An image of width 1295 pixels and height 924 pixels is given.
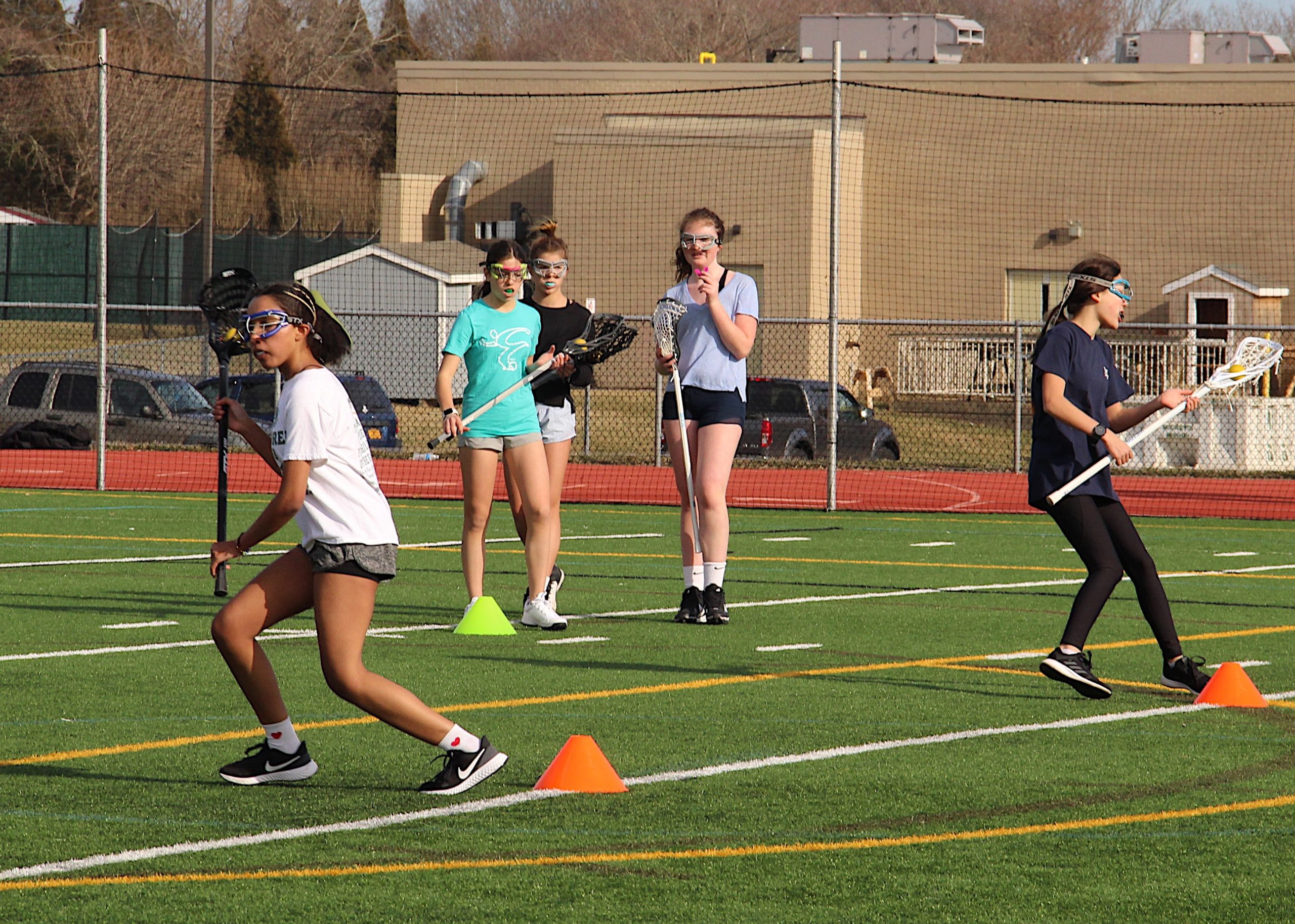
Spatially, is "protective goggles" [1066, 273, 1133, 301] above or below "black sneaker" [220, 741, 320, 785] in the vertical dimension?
above

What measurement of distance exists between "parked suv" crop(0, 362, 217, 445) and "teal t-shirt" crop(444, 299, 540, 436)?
17.2 meters

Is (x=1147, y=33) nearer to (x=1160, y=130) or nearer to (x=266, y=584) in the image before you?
(x=1160, y=130)

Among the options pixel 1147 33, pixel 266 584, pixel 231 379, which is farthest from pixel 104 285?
pixel 1147 33

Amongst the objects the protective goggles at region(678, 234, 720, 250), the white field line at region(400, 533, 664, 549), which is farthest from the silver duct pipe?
the protective goggles at region(678, 234, 720, 250)

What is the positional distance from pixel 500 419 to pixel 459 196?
3645 centimetres

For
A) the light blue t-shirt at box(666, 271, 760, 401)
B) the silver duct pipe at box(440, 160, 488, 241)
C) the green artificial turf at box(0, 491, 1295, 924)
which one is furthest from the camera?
the silver duct pipe at box(440, 160, 488, 241)

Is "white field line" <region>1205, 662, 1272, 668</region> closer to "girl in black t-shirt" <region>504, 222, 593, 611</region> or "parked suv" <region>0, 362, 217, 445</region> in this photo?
"girl in black t-shirt" <region>504, 222, 593, 611</region>

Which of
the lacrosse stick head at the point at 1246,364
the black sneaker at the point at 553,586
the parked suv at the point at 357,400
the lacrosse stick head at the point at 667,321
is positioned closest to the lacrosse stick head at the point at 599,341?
the lacrosse stick head at the point at 667,321

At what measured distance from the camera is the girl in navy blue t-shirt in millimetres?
8141

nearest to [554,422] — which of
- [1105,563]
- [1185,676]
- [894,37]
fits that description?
[1105,563]

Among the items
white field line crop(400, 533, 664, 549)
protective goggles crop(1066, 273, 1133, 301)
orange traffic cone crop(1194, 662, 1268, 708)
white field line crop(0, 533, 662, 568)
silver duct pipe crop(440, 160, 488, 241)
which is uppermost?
silver duct pipe crop(440, 160, 488, 241)

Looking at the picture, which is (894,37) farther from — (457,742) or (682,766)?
(457,742)

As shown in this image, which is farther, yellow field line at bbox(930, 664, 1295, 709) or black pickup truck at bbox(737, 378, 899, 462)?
black pickup truck at bbox(737, 378, 899, 462)

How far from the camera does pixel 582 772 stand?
20.4 feet
